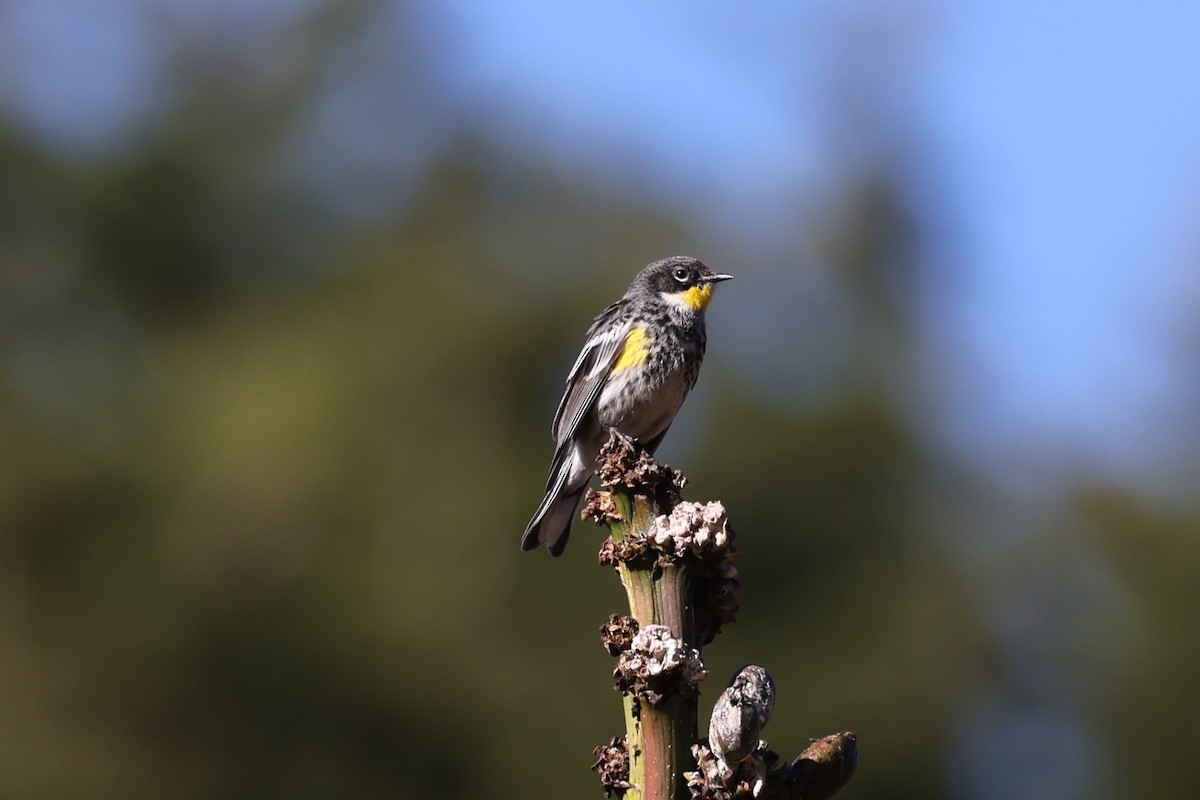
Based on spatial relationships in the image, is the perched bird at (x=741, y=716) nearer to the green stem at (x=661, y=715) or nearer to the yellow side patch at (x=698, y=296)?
the green stem at (x=661, y=715)

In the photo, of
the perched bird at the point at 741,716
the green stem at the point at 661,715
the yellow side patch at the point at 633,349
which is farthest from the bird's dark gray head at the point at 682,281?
the perched bird at the point at 741,716

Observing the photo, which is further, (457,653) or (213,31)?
(213,31)

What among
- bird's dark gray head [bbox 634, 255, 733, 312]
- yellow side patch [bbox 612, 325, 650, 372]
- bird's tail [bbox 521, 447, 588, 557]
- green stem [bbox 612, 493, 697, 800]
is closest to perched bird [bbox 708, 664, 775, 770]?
green stem [bbox 612, 493, 697, 800]

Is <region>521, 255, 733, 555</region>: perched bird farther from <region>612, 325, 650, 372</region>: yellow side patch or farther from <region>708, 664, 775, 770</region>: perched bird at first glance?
<region>708, 664, 775, 770</region>: perched bird

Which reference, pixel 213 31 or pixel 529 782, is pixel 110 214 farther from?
pixel 529 782

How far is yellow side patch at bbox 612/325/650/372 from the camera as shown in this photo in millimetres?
7379

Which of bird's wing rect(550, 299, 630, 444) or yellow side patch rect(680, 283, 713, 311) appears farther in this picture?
yellow side patch rect(680, 283, 713, 311)

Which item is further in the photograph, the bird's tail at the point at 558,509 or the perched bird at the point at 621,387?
the perched bird at the point at 621,387

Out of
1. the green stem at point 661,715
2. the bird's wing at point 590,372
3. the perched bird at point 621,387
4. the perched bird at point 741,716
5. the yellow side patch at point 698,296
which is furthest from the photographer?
the yellow side patch at point 698,296

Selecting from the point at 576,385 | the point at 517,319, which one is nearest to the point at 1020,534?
the point at 517,319

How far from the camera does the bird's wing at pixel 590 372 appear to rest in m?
7.44

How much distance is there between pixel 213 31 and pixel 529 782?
12.8m

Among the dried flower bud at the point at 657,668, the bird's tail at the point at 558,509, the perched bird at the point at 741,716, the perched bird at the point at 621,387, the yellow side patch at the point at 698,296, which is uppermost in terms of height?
the yellow side patch at the point at 698,296

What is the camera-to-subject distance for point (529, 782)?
16.5m
